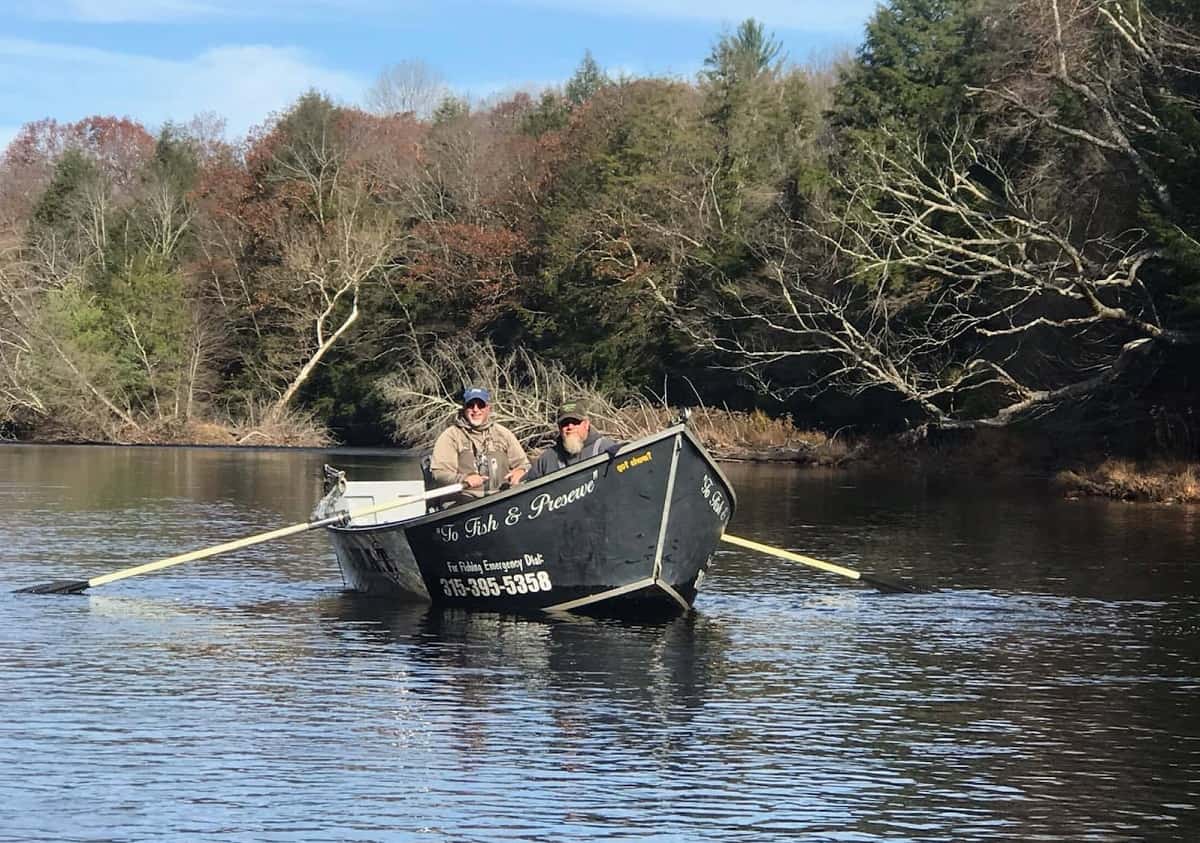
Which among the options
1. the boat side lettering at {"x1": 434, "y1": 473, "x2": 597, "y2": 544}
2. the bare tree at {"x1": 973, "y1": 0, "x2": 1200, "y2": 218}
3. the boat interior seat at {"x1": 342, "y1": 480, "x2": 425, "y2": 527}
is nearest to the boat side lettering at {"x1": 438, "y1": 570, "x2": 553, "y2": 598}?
the boat side lettering at {"x1": 434, "y1": 473, "x2": 597, "y2": 544}

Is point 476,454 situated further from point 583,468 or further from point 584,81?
point 584,81

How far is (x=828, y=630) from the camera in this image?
1677 cm

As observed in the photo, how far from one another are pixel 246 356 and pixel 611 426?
968 inches

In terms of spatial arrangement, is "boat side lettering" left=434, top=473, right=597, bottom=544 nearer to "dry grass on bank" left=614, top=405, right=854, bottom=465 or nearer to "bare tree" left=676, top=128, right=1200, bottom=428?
"bare tree" left=676, top=128, right=1200, bottom=428

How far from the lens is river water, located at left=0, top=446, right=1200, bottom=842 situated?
9.50 meters

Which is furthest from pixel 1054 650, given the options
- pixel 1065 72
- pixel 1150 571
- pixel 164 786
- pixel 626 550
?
pixel 1065 72

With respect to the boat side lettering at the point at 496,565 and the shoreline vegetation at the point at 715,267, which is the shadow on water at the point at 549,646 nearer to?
the boat side lettering at the point at 496,565

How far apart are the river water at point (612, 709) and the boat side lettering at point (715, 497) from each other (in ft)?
3.50

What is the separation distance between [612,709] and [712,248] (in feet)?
149

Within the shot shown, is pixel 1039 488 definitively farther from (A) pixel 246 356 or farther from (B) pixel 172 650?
(A) pixel 246 356

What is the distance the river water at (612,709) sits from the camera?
9500 mm

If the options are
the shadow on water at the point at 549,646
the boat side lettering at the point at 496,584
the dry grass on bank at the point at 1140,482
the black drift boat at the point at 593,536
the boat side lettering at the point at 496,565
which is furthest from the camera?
the dry grass on bank at the point at 1140,482

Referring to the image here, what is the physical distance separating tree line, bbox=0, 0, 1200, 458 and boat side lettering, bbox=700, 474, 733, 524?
731 inches

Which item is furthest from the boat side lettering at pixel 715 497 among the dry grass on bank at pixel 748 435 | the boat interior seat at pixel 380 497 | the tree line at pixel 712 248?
the dry grass on bank at pixel 748 435
